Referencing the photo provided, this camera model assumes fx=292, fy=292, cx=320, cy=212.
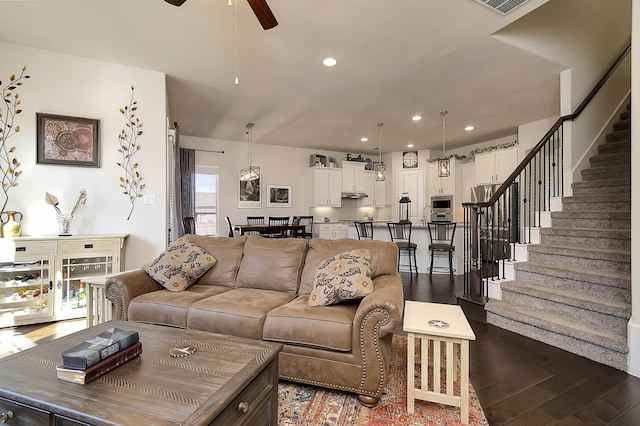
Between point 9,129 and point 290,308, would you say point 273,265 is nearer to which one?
point 290,308

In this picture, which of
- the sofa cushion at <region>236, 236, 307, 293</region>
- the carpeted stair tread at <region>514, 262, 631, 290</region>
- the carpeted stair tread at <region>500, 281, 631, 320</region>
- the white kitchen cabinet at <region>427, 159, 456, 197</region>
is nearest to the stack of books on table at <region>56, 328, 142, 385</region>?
the sofa cushion at <region>236, 236, 307, 293</region>

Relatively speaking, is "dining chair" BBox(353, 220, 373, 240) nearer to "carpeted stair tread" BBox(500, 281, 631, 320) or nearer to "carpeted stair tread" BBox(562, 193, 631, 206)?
"carpeted stair tread" BBox(500, 281, 631, 320)

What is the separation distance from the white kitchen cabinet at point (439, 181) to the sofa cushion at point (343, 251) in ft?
18.2

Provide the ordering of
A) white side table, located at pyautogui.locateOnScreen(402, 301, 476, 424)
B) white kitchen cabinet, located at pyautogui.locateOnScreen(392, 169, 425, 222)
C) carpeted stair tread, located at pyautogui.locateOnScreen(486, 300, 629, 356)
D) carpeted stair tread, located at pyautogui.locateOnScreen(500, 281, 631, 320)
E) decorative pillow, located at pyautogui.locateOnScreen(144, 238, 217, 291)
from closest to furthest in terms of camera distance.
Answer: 1. white side table, located at pyautogui.locateOnScreen(402, 301, 476, 424)
2. carpeted stair tread, located at pyautogui.locateOnScreen(486, 300, 629, 356)
3. carpeted stair tread, located at pyautogui.locateOnScreen(500, 281, 631, 320)
4. decorative pillow, located at pyautogui.locateOnScreen(144, 238, 217, 291)
5. white kitchen cabinet, located at pyautogui.locateOnScreen(392, 169, 425, 222)

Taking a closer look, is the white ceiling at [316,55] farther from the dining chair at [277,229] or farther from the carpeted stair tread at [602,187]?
the dining chair at [277,229]

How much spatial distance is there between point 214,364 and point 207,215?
5.97 metres

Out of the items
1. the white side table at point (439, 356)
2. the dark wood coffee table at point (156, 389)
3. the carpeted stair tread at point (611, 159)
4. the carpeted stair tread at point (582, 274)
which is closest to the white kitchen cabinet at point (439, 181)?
the carpeted stair tread at point (611, 159)

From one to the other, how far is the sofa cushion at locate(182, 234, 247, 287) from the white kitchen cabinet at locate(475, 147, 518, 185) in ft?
18.2

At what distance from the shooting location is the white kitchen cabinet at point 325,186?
781 centimetres

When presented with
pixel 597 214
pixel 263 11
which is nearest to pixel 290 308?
pixel 263 11

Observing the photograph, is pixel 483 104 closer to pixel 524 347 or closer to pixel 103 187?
pixel 524 347

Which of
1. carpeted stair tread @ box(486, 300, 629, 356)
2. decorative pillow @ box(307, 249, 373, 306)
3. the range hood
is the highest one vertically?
the range hood

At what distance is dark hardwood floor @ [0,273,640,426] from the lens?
1681mm

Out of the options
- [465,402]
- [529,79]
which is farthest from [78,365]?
[529,79]
